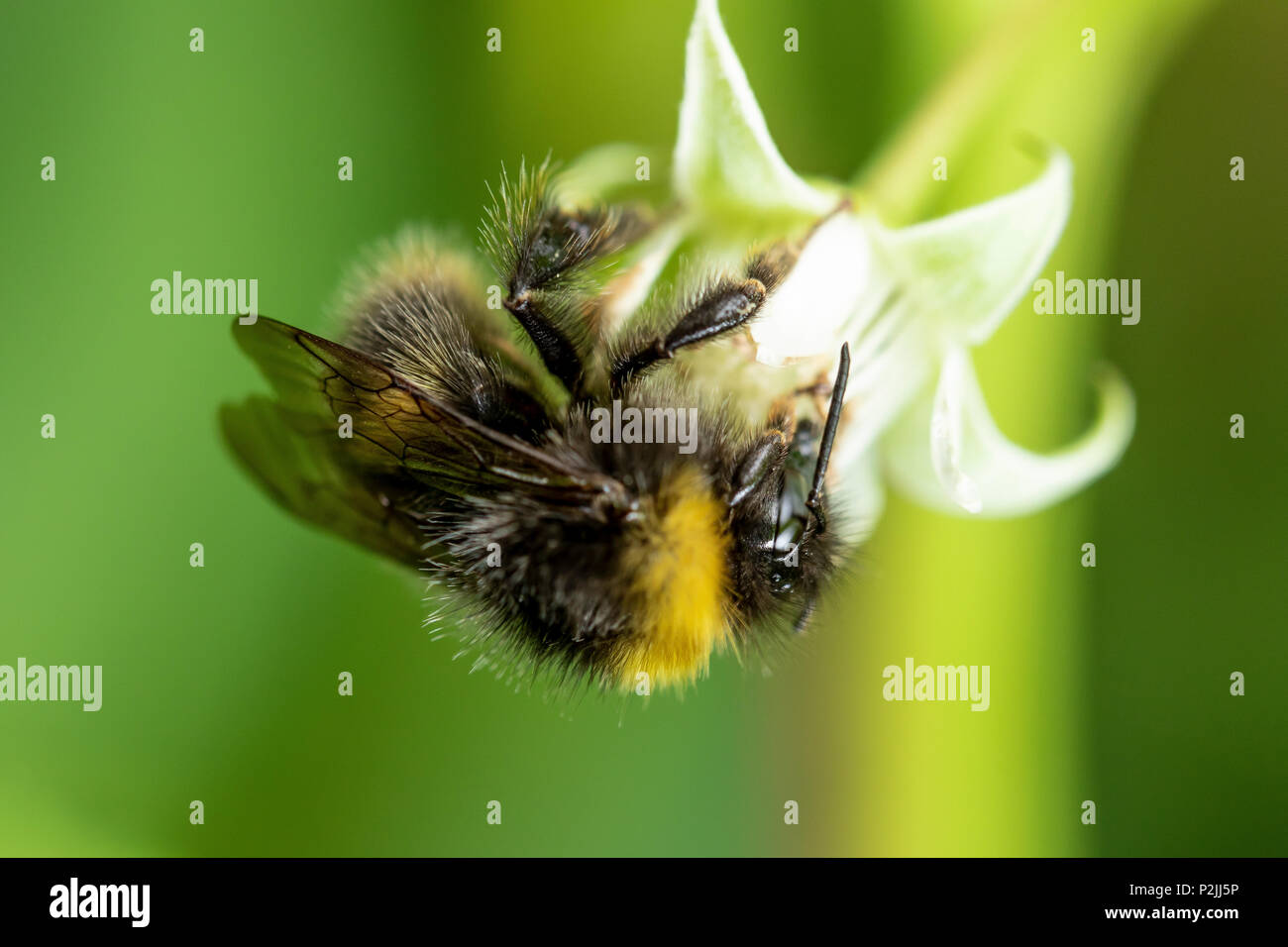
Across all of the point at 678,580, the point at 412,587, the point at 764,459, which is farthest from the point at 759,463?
the point at 412,587

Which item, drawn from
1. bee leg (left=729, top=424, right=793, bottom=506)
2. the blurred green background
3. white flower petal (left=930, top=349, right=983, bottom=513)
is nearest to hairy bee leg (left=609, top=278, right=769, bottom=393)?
bee leg (left=729, top=424, right=793, bottom=506)

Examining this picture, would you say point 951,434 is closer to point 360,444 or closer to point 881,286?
point 881,286

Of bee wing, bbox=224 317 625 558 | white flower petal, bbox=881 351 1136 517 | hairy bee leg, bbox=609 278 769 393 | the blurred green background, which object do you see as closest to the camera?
bee wing, bbox=224 317 625 558

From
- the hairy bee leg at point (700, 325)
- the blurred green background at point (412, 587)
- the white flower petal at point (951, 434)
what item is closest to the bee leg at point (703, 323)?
the hairy bee leg at point (700, 325)

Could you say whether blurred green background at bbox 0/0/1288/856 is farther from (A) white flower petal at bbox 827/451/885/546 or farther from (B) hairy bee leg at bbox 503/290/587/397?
(B) hairy bee leg at bbox 503/290/587/397

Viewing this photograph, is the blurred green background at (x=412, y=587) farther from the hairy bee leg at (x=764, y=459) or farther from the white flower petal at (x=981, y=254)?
the hairy bee leg at (x=764, y=459)

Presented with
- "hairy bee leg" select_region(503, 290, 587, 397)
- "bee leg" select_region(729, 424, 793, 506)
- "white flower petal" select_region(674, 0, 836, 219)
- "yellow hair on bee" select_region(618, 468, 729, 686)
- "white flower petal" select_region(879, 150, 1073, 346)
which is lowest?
"yellow hair on bee" select_region(618, 468, 729, 686)
